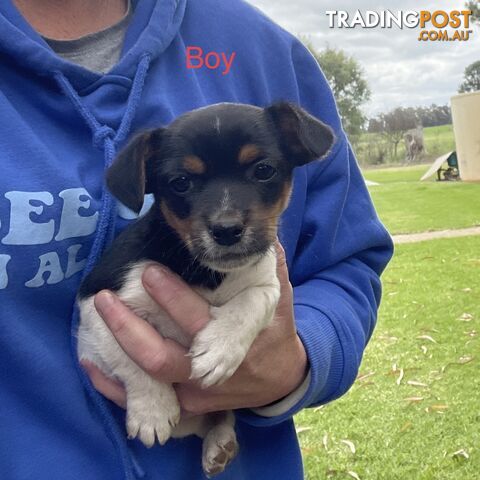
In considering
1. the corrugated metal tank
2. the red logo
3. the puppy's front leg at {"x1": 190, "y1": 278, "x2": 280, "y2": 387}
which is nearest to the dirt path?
the corrugated metal tank

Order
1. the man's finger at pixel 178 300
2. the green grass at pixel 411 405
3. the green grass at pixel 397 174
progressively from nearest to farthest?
the man's finger at pixel 178 300
the green grass at pixel 411 405
the green grass at pixel 397 174

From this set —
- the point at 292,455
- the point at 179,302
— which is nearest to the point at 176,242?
the point at 179,302

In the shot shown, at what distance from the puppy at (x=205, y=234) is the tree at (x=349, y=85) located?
1297 inches

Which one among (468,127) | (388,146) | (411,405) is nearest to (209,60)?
(411,405)

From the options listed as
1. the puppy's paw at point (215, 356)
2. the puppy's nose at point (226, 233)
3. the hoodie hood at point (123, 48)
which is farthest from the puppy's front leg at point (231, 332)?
the hoodie hood at point (123, 48)

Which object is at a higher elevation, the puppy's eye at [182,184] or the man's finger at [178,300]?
the puppy's eye at [182,184]

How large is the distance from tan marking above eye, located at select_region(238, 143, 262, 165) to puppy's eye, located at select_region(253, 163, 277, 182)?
2 cm

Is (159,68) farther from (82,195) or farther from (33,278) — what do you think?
(33,278)

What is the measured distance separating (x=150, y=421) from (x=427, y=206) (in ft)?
44.3

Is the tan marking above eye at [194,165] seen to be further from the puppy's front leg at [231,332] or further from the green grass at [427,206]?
the green grass at [427,206]

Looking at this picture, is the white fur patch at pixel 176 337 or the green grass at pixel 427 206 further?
the green grass at pixel 427 206

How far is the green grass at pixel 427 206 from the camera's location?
38.2 ft

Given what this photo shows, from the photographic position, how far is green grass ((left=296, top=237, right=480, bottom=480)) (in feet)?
12.5

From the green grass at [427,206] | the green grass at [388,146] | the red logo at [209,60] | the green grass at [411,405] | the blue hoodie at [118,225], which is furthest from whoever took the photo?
the green grass at [388,146]
